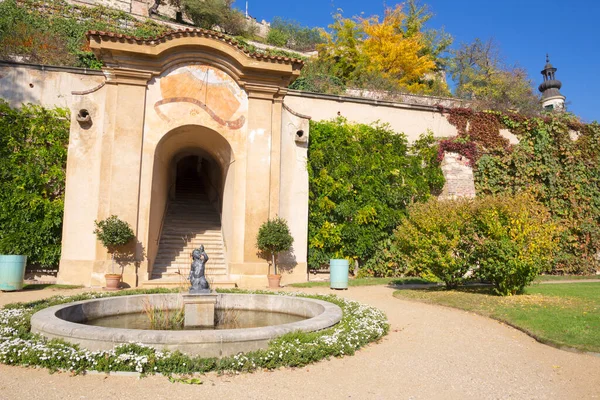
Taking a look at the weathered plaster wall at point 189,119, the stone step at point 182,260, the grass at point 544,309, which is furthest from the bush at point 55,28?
the grass at point 544,309

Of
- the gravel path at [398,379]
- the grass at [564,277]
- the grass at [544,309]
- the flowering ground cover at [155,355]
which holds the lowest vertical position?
the gravel path at [398,379]

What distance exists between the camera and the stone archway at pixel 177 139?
529 inches

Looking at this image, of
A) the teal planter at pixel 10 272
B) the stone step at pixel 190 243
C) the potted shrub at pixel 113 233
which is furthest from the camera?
the stone step at pixel 190 243

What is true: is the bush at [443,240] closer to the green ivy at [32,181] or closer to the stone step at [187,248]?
the stone step at [187,248]

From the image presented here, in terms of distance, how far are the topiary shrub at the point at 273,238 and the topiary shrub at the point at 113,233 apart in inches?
155

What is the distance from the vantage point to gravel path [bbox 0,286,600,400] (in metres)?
4.52

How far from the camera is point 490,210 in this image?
433 inches

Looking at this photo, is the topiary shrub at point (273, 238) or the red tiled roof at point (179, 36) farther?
the topiary shrub at point (273, 238)

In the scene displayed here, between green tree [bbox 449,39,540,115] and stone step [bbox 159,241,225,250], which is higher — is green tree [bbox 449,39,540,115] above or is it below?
above

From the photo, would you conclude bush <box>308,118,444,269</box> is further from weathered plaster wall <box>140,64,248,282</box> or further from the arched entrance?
the arched entrance

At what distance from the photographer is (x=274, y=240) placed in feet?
45.5

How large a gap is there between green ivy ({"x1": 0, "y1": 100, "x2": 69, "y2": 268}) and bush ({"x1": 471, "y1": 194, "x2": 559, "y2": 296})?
495 inches

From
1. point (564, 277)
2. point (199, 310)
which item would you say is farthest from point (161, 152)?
point (564, 277)

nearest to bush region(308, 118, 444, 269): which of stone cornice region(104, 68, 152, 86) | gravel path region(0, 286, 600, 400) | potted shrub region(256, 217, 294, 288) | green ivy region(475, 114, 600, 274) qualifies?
potted shrub region(256, 217, 294, 288)
